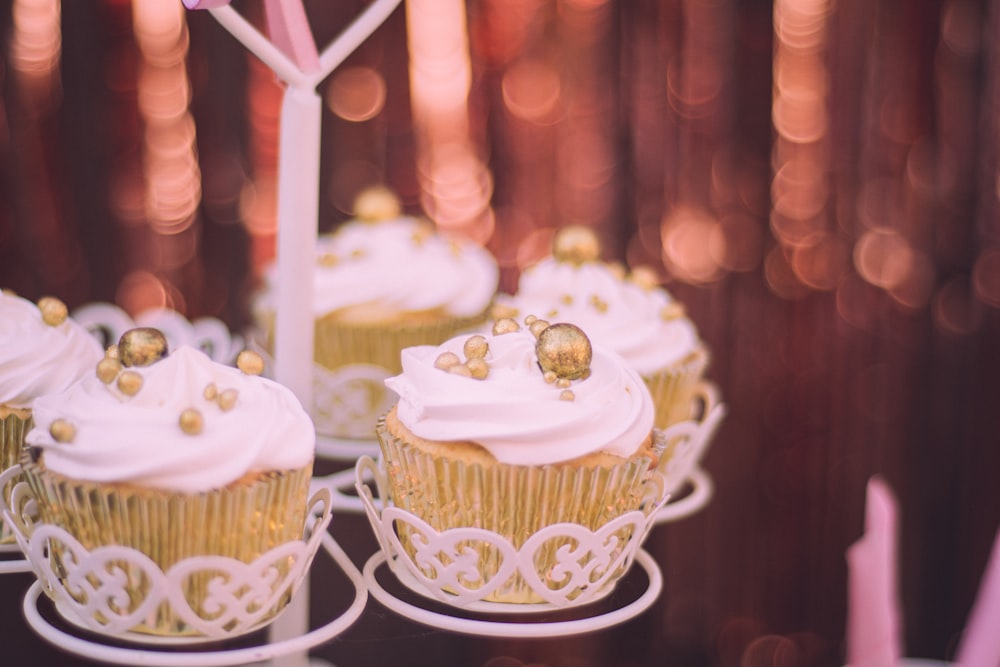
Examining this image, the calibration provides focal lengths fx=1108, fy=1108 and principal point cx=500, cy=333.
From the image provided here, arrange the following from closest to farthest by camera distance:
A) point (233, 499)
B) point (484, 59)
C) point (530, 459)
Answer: point (233, 499), point (530, 459), point (484, 59)

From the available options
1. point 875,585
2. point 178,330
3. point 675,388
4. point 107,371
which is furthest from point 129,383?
point 675,388

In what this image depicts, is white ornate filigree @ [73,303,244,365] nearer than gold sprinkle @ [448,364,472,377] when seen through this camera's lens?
No

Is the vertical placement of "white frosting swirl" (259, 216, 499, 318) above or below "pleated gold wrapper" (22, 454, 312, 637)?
above

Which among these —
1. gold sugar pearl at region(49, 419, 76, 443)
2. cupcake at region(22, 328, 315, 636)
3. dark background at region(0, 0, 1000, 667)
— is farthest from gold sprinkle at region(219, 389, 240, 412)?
dark background at region(0, 0, 1000, 667)

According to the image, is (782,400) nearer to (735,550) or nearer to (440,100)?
(735,550)

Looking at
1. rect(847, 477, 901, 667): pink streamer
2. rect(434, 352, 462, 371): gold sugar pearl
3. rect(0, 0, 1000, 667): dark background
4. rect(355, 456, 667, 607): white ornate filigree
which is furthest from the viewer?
rect(0, 0, 1000, 667): dark background

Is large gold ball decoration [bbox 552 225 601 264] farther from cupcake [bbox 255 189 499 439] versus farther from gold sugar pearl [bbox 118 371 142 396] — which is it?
gold sugar pearl [bbox 118 371 142 396]

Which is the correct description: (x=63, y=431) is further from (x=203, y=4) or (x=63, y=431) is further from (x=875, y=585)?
(x=875, y=585)

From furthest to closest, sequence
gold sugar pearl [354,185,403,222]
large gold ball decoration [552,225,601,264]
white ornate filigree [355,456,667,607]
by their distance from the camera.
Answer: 1. gold sugar pearl [354,185,403,222]
2. large gold ball decoration [552,225,601,264]
3. white ornate filigree [355,456,667,607]

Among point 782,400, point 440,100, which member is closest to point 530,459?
point 440,100
